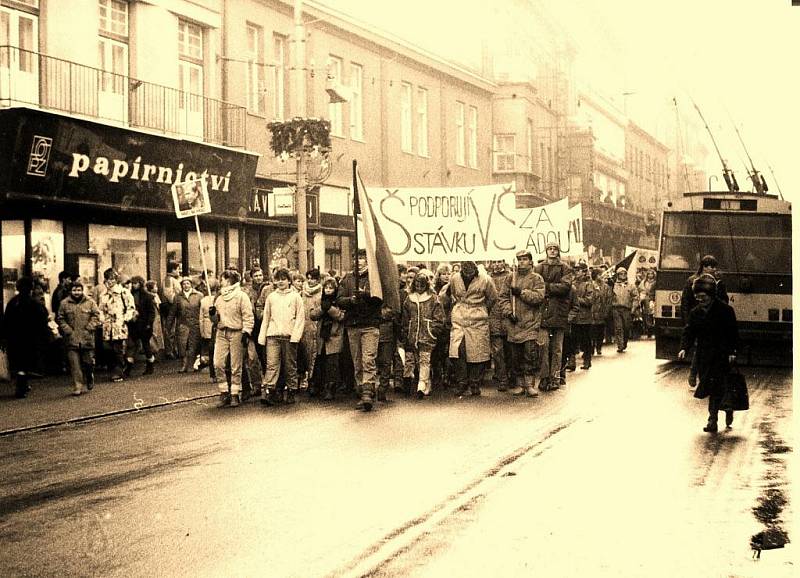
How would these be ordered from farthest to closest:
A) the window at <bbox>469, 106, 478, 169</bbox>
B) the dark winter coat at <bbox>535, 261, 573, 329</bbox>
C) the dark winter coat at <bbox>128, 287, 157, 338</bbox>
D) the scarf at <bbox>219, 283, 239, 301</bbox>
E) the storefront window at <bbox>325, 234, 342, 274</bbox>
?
the window at <bbox>469, 106, 478, 169</bbox>
the storefront window at <bbox>325, 234, 342, 274</bbox>
the dark winter coat at <bbox>128, 287, 157, 338</bbox>
the dark winter coat at <bbox>535, 261, 573, 329</bbox>
the scarf at <bbox>219, 283, 239, 301</bbox>

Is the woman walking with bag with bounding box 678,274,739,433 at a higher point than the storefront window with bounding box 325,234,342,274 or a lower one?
lower

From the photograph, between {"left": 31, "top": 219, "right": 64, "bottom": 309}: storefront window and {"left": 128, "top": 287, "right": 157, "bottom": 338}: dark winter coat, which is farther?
{"left": 31, "top": 219, "right": 64, "bottom": 309}: storefront window

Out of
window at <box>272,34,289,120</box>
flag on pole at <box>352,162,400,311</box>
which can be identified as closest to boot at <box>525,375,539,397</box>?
flag on pole at <box>352,162,400,311</box>

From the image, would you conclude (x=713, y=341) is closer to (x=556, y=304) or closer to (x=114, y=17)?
(x=556, y=304)

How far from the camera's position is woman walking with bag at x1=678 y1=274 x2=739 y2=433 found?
11.5m

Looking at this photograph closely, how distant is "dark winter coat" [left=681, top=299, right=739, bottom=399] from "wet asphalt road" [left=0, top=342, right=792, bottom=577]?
21.5 inches

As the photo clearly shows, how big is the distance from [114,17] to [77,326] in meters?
8.69

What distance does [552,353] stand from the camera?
16.0m

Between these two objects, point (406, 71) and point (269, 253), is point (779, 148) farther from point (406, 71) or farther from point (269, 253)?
point (406, 71)

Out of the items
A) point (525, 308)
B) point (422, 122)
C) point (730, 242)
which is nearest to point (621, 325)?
point (730, 242)

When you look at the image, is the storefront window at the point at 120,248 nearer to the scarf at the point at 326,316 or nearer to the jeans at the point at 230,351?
the jeans at the point at 230,351

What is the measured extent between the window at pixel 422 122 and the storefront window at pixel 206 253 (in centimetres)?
1165

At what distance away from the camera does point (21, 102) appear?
1848 cm

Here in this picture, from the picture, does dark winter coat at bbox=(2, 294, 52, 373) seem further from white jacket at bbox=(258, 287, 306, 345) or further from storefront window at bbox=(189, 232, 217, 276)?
storefront window at bbox=(189, 232, 217, 276)
